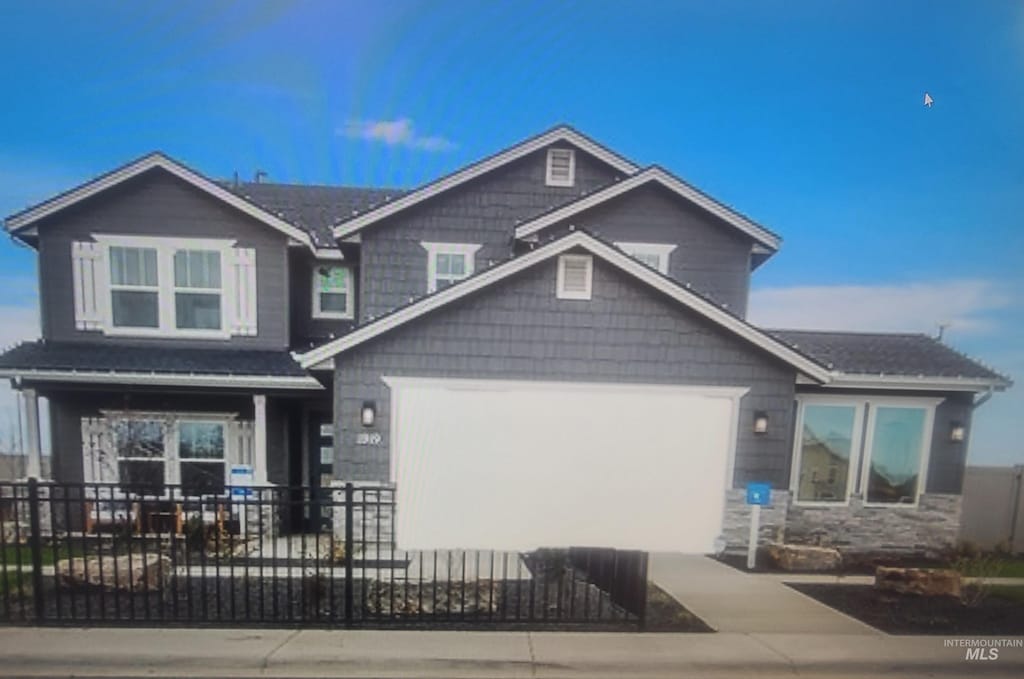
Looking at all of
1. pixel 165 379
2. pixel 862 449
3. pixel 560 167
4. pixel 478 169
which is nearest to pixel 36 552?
pixel 165 379

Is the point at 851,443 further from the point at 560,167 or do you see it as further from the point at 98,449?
the point at 98,449

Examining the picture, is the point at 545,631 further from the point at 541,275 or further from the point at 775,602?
the point at 541,275

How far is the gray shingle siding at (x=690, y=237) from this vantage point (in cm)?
605

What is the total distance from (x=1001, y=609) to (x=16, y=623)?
7552 mm

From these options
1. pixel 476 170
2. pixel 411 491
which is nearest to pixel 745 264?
pixel 476 170

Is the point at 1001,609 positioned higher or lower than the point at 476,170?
lower

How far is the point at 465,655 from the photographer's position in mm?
2883

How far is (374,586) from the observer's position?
142 inches

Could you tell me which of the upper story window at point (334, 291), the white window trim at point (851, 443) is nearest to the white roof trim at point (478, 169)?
the upper story window at point (334, 291)

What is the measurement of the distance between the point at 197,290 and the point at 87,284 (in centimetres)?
120

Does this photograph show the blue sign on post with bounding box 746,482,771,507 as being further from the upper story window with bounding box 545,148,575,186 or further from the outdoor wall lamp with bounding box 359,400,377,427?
the upper story window with bounding box 545,148,575,186

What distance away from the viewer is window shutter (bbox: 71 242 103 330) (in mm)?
5375

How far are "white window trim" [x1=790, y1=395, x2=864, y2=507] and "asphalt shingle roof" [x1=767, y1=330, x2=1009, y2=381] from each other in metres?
0.38

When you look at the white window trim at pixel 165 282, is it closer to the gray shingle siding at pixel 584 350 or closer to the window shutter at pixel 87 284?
the window shutter at pixel 87 284
